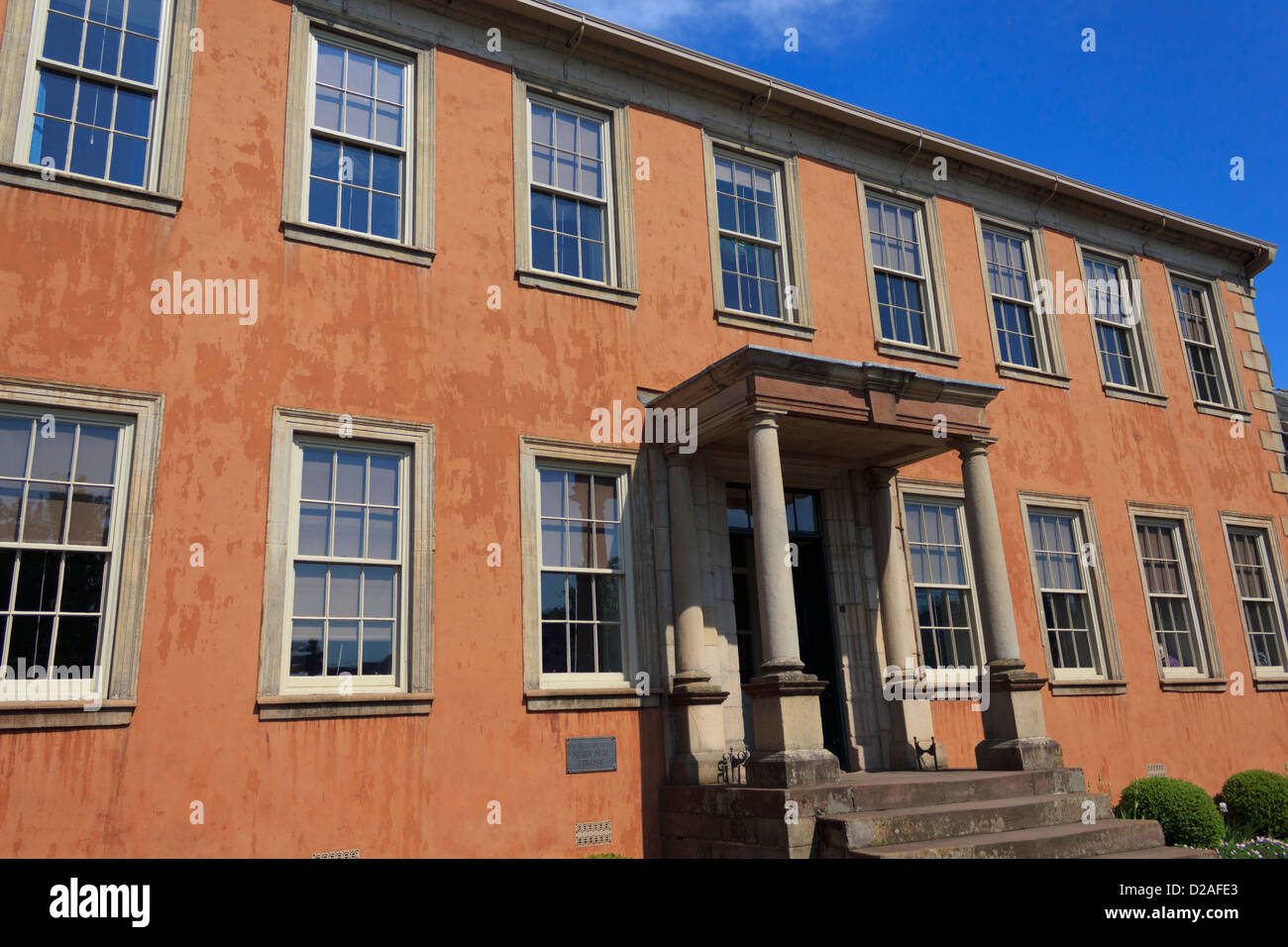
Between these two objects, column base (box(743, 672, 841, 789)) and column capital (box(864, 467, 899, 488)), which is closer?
column base (box(743, 672, 841, 789))

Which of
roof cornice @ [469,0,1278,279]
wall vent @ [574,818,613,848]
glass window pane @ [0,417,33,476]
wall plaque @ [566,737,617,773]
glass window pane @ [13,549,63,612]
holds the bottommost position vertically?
wall vent @ [574,818,613,848]

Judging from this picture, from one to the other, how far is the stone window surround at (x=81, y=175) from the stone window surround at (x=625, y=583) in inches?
155

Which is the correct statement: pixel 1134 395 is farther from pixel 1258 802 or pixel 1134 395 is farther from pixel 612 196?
pixel 612 196

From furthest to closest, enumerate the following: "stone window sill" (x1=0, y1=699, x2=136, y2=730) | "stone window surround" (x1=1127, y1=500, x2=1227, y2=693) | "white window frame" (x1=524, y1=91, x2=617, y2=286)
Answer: "stone window surround" (x1=1127, y1=500, x2=1227, y2=693), "white window frame" (x1=524, y1=91, x2=617, y2=286), "stone window sill" (x1=0, y1=699, x2=136, y2=730)

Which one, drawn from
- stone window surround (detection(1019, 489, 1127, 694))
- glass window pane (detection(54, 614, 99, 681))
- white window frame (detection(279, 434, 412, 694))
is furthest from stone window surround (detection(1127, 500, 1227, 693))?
glass window pane (detection(54, 614, 99, 681))

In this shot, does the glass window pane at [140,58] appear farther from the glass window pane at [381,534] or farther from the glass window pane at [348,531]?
the glass window pane at [381,534]

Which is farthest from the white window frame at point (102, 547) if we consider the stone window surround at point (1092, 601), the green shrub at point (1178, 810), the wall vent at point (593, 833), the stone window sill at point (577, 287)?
the green shrub at point (1178, 810)

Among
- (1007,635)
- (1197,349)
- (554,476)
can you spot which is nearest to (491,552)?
(554,476)

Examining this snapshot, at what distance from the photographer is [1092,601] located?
13.2m

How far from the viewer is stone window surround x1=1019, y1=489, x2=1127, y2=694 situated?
1257 cm

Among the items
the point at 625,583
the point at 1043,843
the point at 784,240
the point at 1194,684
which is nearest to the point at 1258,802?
the point at 1194,684

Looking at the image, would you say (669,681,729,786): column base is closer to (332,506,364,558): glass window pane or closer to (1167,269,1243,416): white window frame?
(332,506,364,558): glass window pane

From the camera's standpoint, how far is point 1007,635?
1058 cm

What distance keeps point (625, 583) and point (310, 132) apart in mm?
5421
